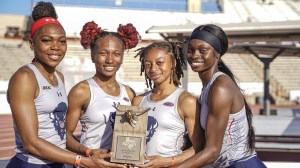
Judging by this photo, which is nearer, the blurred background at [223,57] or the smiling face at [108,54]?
the smiling face at [108,54]

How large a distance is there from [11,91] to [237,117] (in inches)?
59.7

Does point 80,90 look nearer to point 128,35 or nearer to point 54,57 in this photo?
point 54,57

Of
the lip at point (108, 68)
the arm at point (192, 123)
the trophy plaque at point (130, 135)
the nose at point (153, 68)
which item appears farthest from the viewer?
the lip at point (108, 68)

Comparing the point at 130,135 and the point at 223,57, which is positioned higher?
the point at 130,135

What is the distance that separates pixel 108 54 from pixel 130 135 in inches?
30.0

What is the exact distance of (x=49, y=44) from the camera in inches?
133

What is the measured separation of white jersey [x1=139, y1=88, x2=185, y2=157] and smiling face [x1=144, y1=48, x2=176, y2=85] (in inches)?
8.1

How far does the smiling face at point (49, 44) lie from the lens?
3.37 meters

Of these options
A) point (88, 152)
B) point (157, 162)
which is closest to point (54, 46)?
point (88, 152)

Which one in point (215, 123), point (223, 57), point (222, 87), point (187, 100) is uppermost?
point (222, 87)

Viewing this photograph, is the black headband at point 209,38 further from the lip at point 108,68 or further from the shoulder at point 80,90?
the shoulder at point 80,90

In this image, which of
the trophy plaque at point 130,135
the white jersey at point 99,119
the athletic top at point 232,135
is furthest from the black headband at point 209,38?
the white jersey at point 99,119

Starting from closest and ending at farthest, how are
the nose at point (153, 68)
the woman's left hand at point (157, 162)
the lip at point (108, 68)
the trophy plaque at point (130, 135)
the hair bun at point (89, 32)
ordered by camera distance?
1. the trophy plaque at point (130, 135)
2. the woman's left hand at point (157, 162)
3. the nose at point (153, 68)
4. the lip at point (108, 68)
5. the hair bun at point (89, 32)

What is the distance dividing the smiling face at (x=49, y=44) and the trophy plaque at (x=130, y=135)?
588mm
